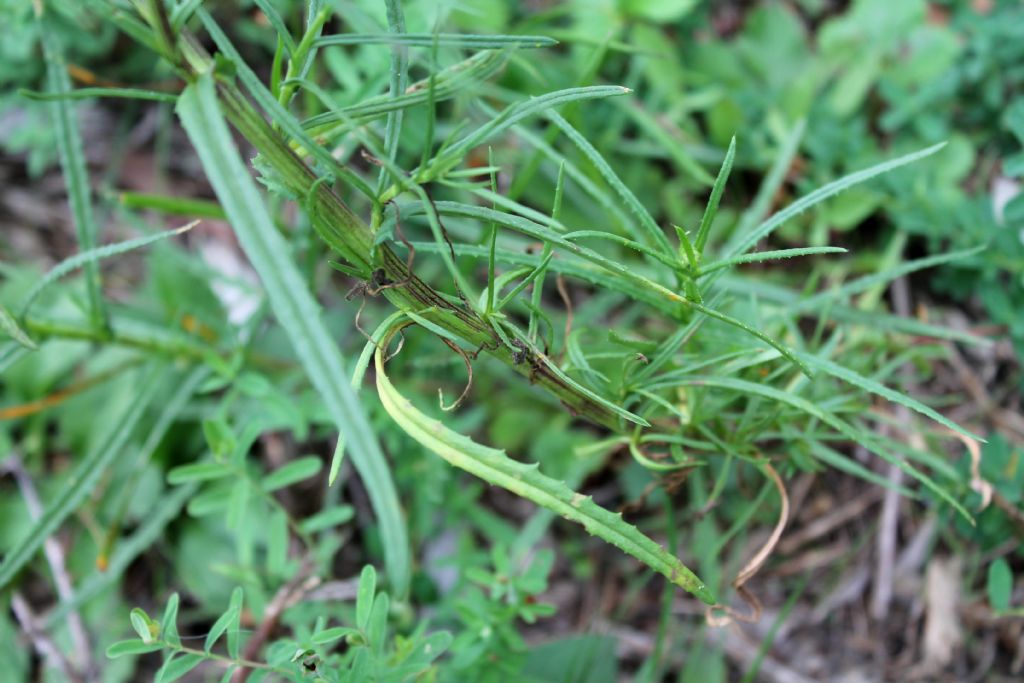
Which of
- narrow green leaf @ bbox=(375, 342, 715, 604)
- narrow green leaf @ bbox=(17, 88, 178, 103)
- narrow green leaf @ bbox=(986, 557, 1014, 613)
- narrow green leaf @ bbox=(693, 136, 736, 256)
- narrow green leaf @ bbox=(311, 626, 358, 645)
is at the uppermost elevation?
narrow green leaf @ bbox=(17, 88, 178, 103)

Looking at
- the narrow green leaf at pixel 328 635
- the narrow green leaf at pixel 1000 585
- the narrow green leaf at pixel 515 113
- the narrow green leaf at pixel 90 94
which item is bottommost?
the narrow green leaf at pixel 1000 585

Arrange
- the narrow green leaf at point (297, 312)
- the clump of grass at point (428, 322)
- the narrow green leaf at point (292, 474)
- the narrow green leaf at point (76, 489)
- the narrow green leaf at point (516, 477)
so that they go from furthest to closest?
1. the narrow green leaf at point (292, 474)
2. the narrow green leaf at point (76, 489)
3. the narrow green leaf at point (516, 477)
4. the clump of grass at point (428, 322)
5. the narrow green leaf at point (297, 312)

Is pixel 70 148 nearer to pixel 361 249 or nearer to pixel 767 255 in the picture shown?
pixel 361 249

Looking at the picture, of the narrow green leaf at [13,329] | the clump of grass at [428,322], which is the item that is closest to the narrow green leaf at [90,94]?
the clump of grass at [428,322]

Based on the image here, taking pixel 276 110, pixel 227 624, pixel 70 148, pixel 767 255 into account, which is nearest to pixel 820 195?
pixel 767 255

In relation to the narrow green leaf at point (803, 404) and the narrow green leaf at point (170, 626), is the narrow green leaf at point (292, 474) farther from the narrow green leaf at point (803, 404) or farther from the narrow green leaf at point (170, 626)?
the narrow green leaf at point (803, 404)

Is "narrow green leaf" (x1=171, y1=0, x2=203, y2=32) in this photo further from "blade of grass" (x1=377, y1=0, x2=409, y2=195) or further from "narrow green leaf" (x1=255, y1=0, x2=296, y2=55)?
"blade of grass" (x1=377, y1=0, x2=409, y2=195)

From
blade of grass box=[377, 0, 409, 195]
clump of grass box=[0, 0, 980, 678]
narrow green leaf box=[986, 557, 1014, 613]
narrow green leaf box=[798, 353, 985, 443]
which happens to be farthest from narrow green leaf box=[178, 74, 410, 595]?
narrow green leaf box=[986, 557, 1014, 613]
